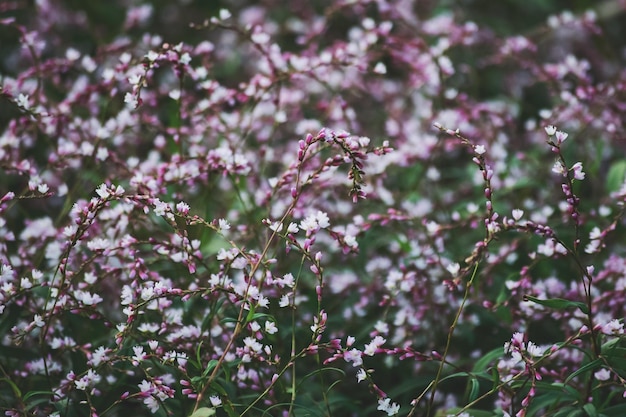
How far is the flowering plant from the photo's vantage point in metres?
1.54

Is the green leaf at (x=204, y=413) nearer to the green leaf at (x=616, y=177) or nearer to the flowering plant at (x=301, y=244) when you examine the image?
the flowering plant at (x=301, y=244)

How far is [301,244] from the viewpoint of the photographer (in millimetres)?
1987

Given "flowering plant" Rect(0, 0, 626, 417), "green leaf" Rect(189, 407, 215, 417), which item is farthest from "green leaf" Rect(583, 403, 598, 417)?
"green leaf" Rect(189, 407, 215, 417)

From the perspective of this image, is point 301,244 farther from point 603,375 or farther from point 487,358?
point 603,375

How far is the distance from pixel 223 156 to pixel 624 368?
1.08m

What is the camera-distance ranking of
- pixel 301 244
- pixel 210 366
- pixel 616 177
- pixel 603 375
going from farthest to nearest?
pixel 616 177 → pixel 301 244 → pixel 603 375 → pixel 210 366

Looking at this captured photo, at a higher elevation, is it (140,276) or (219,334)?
(140,276)

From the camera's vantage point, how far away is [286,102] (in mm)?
2578

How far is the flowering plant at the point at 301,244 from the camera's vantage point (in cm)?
154

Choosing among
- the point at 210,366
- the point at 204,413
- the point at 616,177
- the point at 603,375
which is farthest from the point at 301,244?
the point at 616,177

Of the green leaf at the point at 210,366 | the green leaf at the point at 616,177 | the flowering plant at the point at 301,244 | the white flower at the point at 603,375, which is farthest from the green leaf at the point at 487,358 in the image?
the green leaf at the point at 616,177

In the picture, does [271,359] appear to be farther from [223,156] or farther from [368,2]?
[368,2]

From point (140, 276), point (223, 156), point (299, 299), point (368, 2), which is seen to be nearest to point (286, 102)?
point (368, 2)

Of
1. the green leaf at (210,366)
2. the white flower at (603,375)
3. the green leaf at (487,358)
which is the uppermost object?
the green leaf at (210,366)
